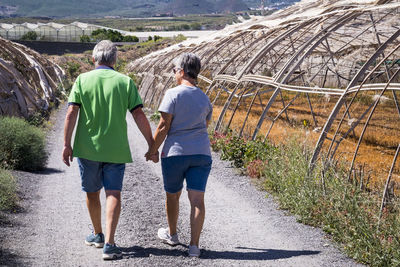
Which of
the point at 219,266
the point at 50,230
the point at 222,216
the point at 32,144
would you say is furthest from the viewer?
the point at 32,144

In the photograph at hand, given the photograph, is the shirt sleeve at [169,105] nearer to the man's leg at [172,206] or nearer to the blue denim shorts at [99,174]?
the blue denim shorts at [99,174]

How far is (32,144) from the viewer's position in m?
10.2

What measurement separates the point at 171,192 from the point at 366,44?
38.6ft

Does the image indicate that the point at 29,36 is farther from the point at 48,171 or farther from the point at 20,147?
the point at 20,147

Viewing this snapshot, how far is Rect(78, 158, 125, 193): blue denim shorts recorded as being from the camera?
5398 mm

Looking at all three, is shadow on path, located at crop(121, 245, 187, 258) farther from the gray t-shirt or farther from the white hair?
the white hair

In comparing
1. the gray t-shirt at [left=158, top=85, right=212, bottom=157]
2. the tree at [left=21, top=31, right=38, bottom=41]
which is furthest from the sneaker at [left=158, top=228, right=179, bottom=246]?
the tree at [left=21, top=31, right=38, bottom=41]

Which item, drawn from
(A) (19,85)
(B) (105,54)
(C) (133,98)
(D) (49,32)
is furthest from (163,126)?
(D) (49,32)

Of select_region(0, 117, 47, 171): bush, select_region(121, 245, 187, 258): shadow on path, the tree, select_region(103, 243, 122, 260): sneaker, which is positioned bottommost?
the tree

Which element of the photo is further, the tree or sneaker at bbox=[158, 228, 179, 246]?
the tree

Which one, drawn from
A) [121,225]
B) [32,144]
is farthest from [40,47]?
[121,225]

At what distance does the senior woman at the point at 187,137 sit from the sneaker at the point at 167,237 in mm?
416

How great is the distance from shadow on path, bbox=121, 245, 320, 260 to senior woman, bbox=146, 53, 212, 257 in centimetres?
28

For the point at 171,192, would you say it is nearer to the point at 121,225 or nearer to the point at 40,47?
the point at 121,225
